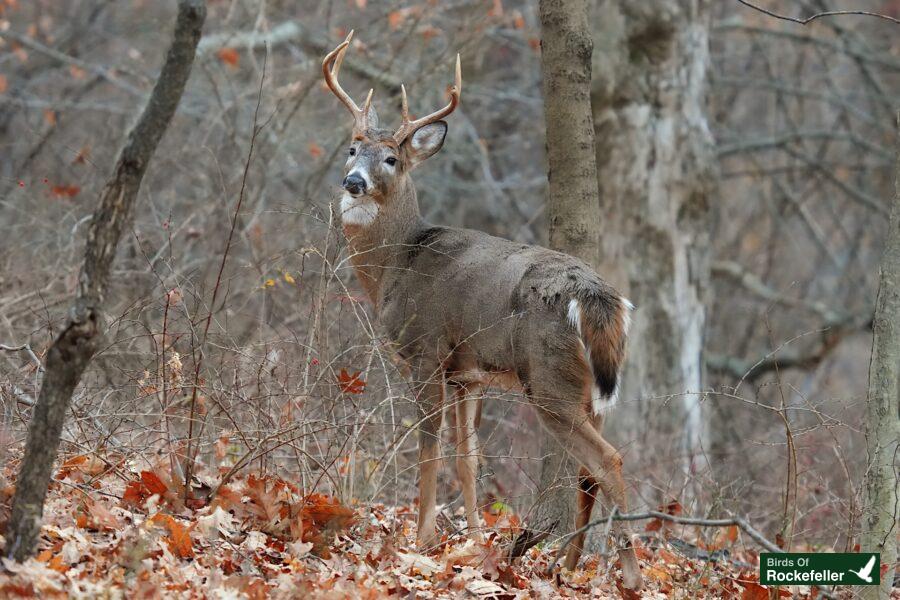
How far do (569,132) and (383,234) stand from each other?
138 centimetres

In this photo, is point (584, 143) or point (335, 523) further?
point (584, 143)

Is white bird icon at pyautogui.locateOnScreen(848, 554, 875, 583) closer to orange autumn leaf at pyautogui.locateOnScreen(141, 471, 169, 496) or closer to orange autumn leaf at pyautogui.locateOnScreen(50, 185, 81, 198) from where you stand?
orange autumn leaf at pyautogui.locateOnScreen(141, 471, 169, 496)

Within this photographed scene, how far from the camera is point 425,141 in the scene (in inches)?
297

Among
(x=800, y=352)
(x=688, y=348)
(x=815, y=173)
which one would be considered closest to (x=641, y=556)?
(x=688, y=348)

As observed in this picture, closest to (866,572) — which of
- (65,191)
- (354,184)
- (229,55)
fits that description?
(354,184)

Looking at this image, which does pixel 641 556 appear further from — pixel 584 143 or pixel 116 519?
pixel 116 519

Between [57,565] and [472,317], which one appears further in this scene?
[472,317]

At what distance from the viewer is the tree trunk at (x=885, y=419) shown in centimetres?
529

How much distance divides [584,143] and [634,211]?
13.7 feet

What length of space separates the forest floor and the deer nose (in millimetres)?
1991

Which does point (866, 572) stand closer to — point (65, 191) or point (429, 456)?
point (429, 456)

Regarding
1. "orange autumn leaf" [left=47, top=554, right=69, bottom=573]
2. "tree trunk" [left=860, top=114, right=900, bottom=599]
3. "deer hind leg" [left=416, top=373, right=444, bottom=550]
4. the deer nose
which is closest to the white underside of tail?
"deer hind leg" [left=416, top=373, right=444, bottom=550]

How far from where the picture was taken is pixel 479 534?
239 inches

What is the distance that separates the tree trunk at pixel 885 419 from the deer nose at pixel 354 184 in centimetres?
307
